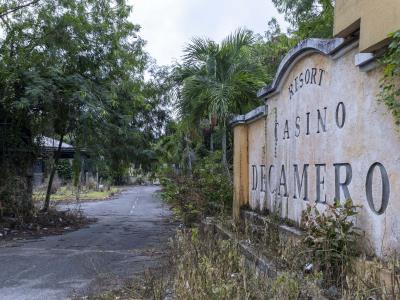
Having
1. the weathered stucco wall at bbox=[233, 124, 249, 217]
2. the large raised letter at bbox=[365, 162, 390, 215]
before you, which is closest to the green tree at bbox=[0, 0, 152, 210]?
the weathered stucco wall at bbox=[233, 124, 249, 217]

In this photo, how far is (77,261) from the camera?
384 inches

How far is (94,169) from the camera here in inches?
661

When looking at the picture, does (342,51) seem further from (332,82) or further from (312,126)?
(312,126)

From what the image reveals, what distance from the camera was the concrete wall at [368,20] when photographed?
4250 mm

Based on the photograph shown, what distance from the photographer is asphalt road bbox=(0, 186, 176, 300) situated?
7.43 metres

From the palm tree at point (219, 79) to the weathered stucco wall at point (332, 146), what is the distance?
149 inches

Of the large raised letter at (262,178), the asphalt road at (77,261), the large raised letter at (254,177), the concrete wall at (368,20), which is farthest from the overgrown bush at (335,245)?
the large raised letter at (254,177)

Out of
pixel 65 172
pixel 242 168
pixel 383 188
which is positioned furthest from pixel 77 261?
pixel 65 172

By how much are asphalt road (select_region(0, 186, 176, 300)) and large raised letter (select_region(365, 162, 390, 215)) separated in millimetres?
3965

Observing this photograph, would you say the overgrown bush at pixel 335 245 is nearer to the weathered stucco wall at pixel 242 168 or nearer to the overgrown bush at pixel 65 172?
the weathered stucco wall at pixel 242 168

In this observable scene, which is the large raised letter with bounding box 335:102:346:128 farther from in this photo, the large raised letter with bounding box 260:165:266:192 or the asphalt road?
the asphalt road

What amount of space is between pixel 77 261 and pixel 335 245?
6.13 m

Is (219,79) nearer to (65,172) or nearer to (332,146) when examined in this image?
(332,146)

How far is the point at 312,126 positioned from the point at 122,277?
3770 millimetres
